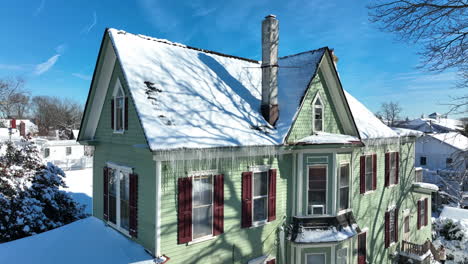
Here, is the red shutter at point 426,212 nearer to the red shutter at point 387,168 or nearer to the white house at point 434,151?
the red shutter at point 387,168

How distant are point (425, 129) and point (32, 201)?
54133 mm

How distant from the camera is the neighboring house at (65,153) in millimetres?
29733

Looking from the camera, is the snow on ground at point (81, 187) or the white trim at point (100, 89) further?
the snow on ground at point (81, 187)

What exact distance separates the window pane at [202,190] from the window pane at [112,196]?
10.6 ft

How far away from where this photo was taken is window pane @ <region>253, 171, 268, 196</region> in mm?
8726

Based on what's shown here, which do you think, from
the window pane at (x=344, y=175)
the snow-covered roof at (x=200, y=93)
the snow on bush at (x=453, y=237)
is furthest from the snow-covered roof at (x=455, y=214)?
the window pane at (x=344, y=175)

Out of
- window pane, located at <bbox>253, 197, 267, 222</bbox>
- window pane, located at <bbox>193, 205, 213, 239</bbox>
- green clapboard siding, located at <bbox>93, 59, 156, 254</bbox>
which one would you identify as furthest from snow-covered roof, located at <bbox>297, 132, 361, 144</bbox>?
green clapboard siding, located at <bbox>93, 59, 156, 254</bbox>

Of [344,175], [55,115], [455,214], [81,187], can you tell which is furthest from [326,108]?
[55,115]

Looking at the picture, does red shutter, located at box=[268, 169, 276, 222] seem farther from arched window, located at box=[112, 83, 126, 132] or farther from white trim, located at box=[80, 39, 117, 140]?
white trim, located at box=[80, 39, 117, 140]

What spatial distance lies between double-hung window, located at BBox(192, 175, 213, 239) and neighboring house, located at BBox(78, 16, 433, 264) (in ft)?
A: 0.10

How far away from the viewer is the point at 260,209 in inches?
348

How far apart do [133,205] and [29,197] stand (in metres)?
8.43

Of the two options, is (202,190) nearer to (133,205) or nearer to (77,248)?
(133,205)

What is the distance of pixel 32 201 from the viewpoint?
40.7ft
